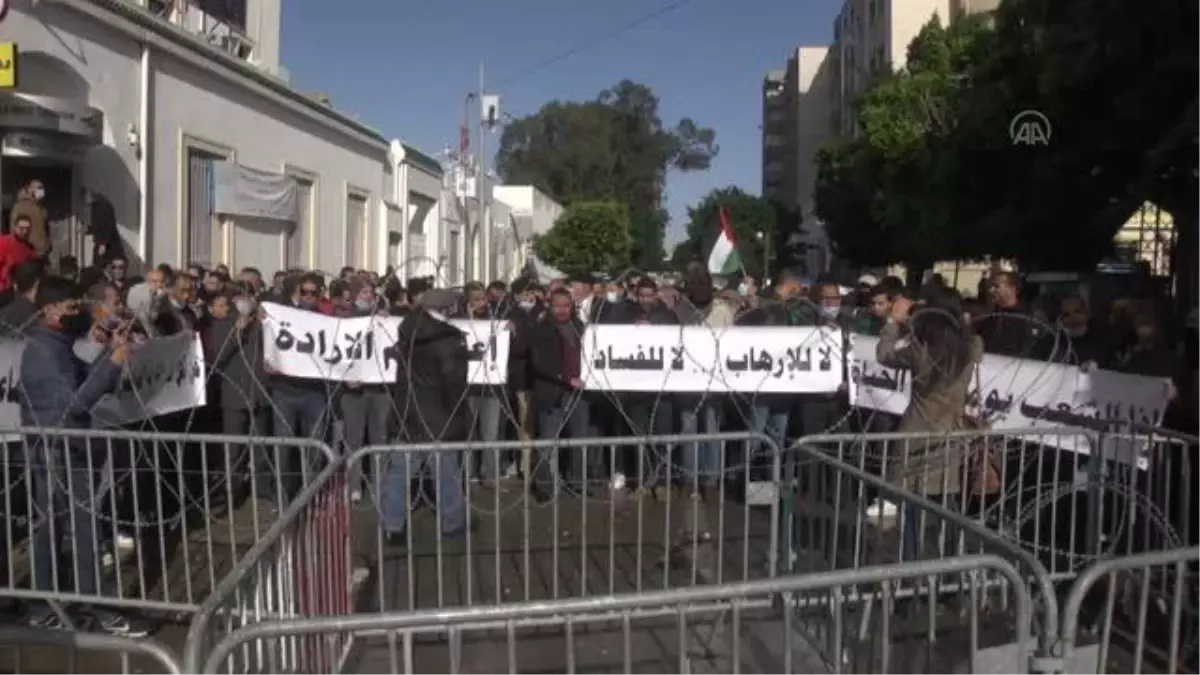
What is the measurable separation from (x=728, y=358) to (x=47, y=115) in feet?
24.6

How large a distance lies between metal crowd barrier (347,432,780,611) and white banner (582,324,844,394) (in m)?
0.65

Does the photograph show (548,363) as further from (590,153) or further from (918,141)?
(590,153)

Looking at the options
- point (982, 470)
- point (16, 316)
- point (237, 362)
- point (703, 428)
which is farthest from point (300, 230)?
point (982, 470)

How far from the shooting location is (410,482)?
8867 millimetres

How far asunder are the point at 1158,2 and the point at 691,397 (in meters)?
7.21

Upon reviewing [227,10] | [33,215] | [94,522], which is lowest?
[94,522]

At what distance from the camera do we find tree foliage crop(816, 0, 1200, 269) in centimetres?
1530

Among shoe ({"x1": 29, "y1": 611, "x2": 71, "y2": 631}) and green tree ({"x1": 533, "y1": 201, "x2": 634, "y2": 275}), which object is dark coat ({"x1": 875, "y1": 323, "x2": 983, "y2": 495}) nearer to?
shoe ({"x1": 29, "y1": 611, "x2": 71, "y2": 631})

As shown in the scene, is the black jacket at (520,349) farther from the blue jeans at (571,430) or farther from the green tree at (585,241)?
the green tree at (585,241)

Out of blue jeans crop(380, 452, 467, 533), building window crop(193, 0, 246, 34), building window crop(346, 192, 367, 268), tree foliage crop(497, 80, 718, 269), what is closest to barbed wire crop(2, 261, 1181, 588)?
blue jeans crop(380, 452, 467, 533)

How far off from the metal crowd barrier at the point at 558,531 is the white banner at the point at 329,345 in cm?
126

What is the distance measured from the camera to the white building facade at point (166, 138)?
14.2 metres

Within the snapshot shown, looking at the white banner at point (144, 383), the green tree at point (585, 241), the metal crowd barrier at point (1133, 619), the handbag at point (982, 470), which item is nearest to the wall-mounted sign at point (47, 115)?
the white banner at point (144, 383)

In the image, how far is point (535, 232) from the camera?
63.1m
